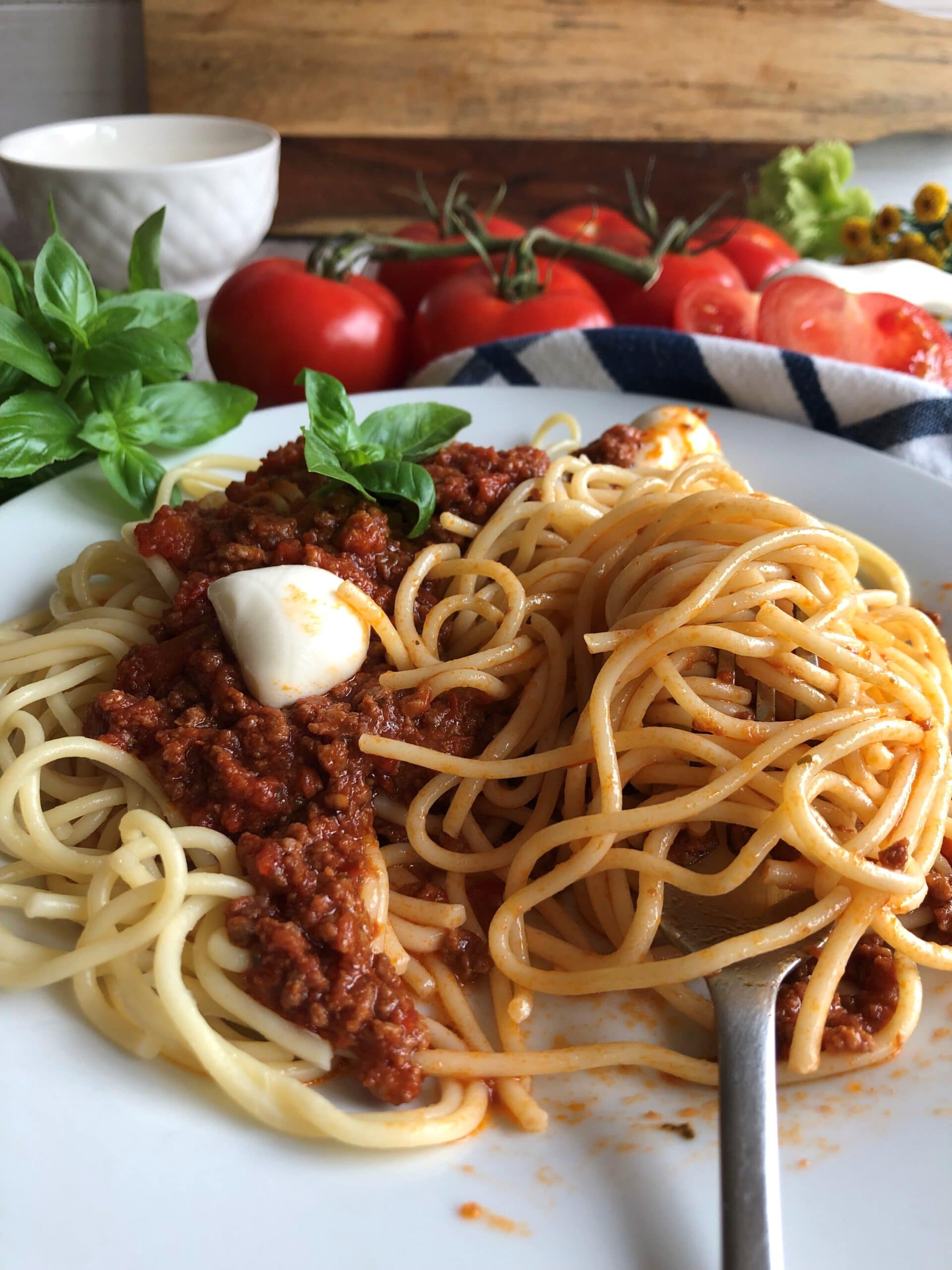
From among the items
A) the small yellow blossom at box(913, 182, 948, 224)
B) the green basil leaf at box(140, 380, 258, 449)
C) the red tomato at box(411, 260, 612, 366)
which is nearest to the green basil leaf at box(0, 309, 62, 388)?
the green basil leaf at box(140, 380, 258, 449)

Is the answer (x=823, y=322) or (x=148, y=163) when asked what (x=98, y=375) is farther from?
(x=823, y=322)

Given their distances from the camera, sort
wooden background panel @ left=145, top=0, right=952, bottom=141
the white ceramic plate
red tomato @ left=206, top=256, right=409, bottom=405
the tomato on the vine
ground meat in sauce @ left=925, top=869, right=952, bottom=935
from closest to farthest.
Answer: the white ceramic plate < ground meat in sauce @ left=925, top=869, right=952, bottom=935 < red tomato @ left=206, top=256, right=409, bottom=405 < the tomato on the vine < wooden background panel @ left=145, top=0, right=952, bottom=141

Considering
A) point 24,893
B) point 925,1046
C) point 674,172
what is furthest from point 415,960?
point 674,172

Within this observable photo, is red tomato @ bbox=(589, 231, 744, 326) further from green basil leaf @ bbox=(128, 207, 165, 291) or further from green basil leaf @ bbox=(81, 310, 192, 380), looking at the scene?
green basil leaf @ bbox=(81, 310, 192, 380)

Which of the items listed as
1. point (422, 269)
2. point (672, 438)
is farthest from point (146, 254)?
point (422, 269)

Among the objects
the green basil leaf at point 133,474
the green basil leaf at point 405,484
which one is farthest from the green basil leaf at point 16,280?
the green basil leaf at point 405,484

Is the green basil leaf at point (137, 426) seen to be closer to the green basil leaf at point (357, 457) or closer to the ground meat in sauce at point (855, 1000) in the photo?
the green basil leaf at point (357, 457)

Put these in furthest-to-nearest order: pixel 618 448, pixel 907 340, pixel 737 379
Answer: pixel 907 340 < pixel 737 379 < pixel 618 448
